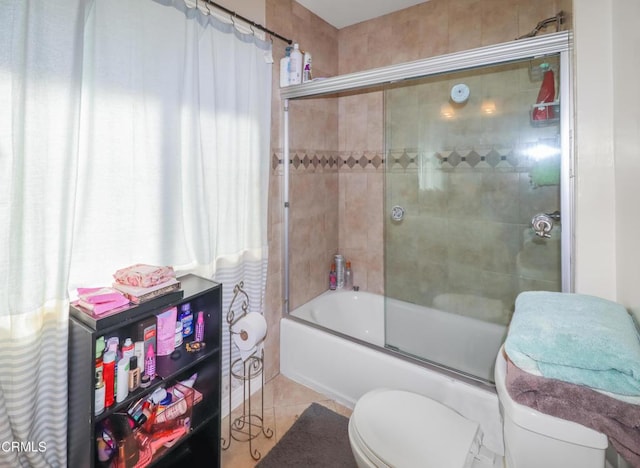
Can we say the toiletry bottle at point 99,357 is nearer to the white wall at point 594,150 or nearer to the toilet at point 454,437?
the toilet at point 454,437

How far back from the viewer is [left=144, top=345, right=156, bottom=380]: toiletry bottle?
125 centimetres

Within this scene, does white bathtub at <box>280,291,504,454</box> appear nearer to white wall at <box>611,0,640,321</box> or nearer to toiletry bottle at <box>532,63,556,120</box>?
white wall at <box>611,0,640,321</box>

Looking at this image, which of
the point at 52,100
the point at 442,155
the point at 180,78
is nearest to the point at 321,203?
the point at 442,155

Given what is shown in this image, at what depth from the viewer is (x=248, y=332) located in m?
1.62

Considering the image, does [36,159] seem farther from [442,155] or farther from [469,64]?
[442,155]

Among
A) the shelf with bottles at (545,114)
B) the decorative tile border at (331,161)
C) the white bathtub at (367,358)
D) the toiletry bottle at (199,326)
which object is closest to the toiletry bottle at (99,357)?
the toiletry bottle at (199,326)

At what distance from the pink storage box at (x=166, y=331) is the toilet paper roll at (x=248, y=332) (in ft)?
1.12

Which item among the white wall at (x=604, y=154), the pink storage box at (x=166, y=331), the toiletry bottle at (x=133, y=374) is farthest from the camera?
the pink storage box at (x=166, y=331)

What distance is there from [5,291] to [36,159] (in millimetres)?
419

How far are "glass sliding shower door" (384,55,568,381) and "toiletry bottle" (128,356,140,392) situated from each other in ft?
4.23

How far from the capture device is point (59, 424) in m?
1.14

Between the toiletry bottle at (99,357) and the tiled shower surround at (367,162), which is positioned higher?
the tiled shower surround at (367,162)

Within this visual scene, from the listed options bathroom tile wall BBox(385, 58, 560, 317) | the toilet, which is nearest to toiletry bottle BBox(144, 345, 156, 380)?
the toilet

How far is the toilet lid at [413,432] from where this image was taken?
1.11 m
